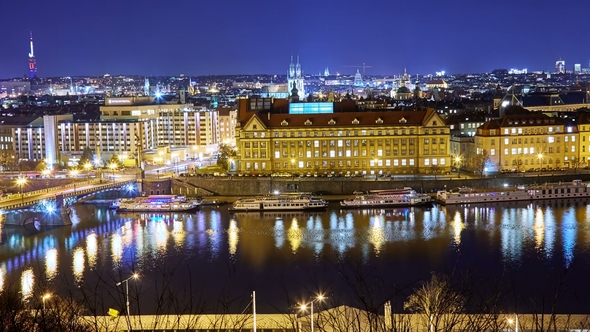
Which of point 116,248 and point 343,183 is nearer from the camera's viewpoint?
point 116,248

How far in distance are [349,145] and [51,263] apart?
33.1 ft


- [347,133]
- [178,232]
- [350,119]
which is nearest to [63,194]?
[178,232]

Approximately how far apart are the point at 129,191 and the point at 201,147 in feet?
30.5

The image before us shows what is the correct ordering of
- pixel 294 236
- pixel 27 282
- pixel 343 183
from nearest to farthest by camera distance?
pixel 27 282, pixel 294 236, pixel 343 183

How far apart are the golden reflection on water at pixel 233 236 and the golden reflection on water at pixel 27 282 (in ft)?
9.89

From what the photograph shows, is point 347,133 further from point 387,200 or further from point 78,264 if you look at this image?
point 78,264

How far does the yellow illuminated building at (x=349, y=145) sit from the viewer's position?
20656 millimetres

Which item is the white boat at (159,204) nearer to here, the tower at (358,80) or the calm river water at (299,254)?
the calm river water at (299,254)

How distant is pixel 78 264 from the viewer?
12.2 m

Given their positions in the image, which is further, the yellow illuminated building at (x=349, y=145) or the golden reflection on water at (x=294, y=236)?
the yellow illuminated building at (x=349, y=145)

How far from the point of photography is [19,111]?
113ft

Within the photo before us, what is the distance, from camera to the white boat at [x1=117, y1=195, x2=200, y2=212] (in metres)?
17.8

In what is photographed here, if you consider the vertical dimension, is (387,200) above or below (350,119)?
below

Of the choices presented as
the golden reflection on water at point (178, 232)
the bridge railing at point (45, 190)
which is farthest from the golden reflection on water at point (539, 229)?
the bridge railing at point (45, 190)
